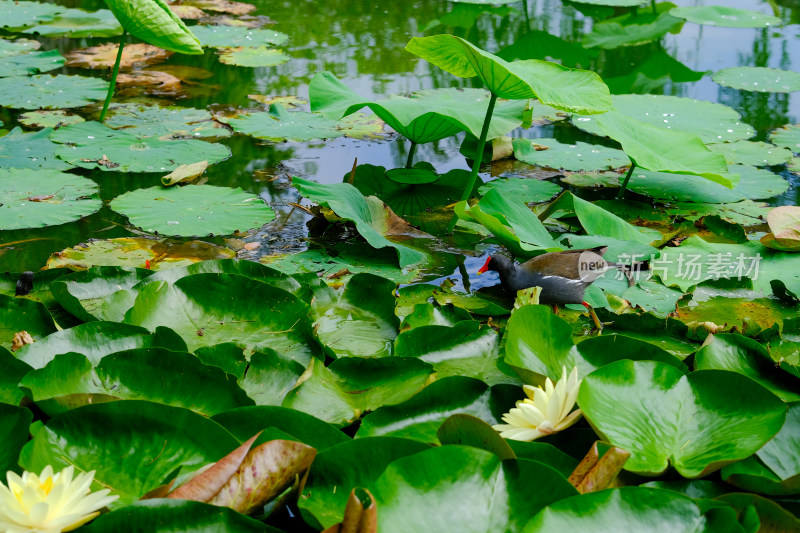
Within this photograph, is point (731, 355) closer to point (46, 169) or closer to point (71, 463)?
point (71, 463)

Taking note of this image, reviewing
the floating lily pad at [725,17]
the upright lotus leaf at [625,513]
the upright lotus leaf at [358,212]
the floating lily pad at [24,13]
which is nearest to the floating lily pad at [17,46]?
the floating lily pad at [24,13]

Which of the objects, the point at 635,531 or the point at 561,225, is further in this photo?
the point at 561,225

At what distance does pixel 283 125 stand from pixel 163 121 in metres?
0.52

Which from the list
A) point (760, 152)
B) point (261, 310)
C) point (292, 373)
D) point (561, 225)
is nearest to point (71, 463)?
point (292, 373)

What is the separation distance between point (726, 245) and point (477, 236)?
30.0 inches

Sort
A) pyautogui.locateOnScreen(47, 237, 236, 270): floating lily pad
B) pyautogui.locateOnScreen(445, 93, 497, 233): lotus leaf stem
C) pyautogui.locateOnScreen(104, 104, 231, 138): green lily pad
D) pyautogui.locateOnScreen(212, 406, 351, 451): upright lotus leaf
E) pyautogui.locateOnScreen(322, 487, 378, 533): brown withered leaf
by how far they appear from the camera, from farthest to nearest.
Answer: pyautogui.locateOnScreen(104, 104, 231, 138): green lily pad < pyautogui.locateOnScreen(445, 93, 497, 233): lotus leaf stem < pyautogui.locateOnScreen(47, 237, 236, 270): floating lily pad < pyautogui.locateOnScreen(212, 406, 351, 451): upright lotus leaf < pyautogui.locateOnScreen(322, 487, 378, 533): brown withered leaf

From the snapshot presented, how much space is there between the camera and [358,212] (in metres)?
2.09

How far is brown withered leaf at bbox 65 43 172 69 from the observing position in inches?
154

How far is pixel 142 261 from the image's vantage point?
1951 millimetres

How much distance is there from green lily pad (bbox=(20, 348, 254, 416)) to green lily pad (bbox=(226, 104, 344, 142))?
1.99 meters

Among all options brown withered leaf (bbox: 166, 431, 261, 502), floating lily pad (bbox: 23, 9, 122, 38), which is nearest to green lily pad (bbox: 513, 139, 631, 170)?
brown withered leaf (bbox: 166, 431, 261, 502)

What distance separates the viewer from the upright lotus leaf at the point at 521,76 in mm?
1937

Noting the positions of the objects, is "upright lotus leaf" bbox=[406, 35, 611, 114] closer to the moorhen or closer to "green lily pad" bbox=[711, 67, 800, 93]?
the moorhen

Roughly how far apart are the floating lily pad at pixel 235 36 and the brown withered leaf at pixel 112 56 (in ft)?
0.97
